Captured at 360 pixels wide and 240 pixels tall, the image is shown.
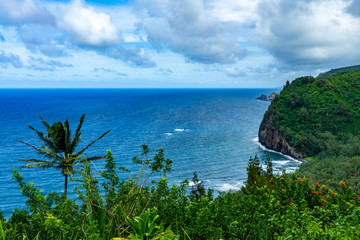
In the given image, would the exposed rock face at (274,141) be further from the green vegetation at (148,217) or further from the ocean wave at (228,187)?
the green vegetation at (148,217)

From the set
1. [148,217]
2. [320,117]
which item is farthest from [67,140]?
[320,117]

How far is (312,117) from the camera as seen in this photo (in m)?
71.3

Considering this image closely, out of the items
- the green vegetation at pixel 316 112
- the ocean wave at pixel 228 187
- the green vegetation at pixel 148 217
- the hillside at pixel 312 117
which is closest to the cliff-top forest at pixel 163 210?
the green vegetation at pixel 148 217

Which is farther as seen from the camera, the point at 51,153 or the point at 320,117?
the point at 320,117

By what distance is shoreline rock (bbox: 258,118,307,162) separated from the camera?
6266 centimetres

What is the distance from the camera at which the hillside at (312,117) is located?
6275 cm

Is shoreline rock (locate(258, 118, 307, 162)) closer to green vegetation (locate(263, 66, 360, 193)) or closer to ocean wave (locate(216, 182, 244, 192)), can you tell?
green vegetation (locate(263, 66, 360, 193))

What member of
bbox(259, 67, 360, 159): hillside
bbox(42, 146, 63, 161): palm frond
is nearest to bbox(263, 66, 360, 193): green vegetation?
bbox(259, 67, 360, 159): hillside

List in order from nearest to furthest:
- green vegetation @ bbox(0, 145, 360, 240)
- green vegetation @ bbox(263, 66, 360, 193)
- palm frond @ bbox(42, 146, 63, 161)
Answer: green vegetation @ bbox(0, 145, 360, 240) → palm frond @ bbox(42, 146, 63, 161) → green vegetation @ bbox(263, 66, 360, 193)

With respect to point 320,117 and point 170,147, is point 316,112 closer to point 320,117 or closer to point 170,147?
point 320,117

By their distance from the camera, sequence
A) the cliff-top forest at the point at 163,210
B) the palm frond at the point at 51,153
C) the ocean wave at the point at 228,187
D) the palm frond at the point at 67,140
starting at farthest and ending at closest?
the ocean wave at the point at 228,187 → the palm frond at the point at 67,140 → the palm frond at the point at 51,153 → the cliff-top forest at the point at 163,210

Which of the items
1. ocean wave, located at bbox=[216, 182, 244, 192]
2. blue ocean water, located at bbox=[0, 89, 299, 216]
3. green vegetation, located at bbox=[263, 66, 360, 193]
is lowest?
ocean wave, located at bbox=[216, 182, 244, 192]

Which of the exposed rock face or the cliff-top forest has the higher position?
the cliff-top forest

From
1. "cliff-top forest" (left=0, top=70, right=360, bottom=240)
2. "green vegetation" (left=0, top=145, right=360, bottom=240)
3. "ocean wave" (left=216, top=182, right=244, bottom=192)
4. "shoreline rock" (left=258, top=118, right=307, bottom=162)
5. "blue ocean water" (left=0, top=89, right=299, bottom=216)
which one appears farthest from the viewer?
"shoreline rock" (left=258, top=118, right=307, bottom=162)
